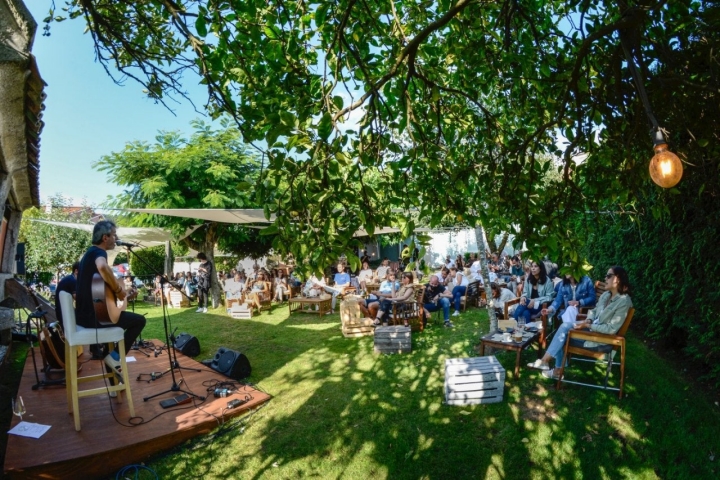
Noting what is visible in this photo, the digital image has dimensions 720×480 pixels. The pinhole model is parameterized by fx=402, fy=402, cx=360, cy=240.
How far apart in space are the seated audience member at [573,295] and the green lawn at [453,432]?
4.21 ft

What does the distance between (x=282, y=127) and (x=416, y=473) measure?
3.15 metres

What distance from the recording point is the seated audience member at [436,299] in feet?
29.3

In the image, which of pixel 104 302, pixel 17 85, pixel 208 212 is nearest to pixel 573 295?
pixel 104 302

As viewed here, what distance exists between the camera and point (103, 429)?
4078 millimetres

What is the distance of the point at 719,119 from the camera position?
3420mm

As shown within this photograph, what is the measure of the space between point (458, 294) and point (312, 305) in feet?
14.4

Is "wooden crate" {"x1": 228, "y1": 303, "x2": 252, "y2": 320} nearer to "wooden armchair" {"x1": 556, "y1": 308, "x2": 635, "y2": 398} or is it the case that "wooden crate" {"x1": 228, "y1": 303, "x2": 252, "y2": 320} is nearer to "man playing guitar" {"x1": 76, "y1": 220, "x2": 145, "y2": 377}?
"man playing guitar" {"x1": 76, "y1": 220, "x2": 145, "y2": 377}

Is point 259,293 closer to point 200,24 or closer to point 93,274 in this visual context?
point 93,274

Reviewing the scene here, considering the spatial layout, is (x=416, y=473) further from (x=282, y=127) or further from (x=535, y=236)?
(x=282, y=127)

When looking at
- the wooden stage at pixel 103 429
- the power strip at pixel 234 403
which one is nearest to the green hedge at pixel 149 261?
the wooden stage at pixel 103 429

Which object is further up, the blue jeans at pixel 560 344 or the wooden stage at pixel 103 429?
the blue jeans at pixel 560 344

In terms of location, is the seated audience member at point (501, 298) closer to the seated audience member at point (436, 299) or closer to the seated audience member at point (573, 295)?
the seated audience member at point (436, 299)

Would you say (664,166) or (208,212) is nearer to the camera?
(664,166)

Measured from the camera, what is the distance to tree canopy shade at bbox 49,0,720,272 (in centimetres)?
241
